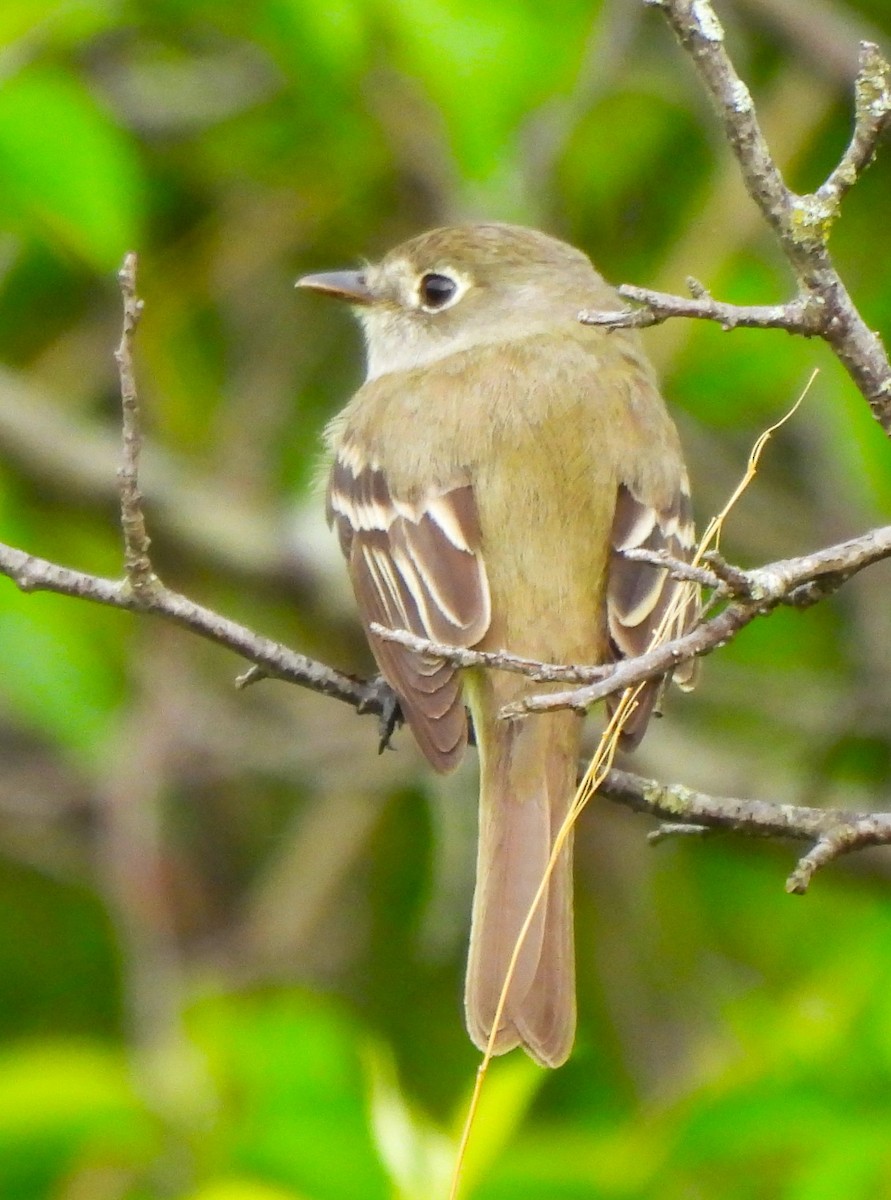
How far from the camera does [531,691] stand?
3547 millimetres

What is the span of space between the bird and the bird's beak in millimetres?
340

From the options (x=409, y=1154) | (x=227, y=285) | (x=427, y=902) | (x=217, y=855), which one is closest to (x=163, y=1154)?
(x=409, y=1154)

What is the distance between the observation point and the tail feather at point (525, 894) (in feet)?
10.4

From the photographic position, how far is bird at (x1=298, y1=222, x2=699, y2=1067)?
3324 mm

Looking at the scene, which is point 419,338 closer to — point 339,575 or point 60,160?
point 339,575

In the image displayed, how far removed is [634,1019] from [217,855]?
1542 mm

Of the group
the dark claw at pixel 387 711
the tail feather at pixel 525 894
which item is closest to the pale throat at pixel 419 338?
the dark claw at pixel 387 711

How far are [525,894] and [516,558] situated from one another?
0.65 m

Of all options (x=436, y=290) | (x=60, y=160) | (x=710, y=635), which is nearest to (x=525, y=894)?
(x=710, y=635)

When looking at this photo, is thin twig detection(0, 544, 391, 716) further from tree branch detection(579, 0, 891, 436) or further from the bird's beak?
the bird's beak

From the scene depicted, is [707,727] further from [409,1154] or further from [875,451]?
[409,1154]

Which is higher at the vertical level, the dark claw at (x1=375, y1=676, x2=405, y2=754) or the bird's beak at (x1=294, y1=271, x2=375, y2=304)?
the bird's beak at (x1=294, y1=271, x2=375, y2=304)

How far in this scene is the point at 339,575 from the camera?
17.9ft

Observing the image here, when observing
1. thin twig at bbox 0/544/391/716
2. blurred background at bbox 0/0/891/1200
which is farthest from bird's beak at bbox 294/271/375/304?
thin twig at bbox 0/544/391/716
